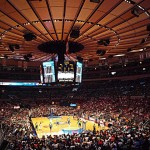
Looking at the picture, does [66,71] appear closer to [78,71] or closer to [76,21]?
[78,71]

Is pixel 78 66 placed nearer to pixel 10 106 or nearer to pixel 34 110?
pixel 34 110

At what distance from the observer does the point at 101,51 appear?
12414mm

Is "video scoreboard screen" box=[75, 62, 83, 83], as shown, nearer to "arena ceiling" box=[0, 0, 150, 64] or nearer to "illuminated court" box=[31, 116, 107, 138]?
"arena ceiling" box=[0, 0, 150, 64]

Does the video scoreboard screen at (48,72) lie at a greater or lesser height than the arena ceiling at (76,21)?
lesser

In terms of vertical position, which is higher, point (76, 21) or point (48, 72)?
point (76, 21)

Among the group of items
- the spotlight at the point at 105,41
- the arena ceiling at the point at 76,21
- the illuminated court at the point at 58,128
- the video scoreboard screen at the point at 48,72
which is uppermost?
the arena ceiling at the point at 76,21

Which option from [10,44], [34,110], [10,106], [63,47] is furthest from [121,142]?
[10,106]

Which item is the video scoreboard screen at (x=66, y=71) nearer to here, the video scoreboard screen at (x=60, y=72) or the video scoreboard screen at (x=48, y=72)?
the video scoreboard screen at (x=60, y=72)

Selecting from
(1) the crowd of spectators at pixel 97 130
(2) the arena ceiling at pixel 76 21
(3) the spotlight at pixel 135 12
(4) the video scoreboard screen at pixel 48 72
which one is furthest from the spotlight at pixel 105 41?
(1) the crowd of spectators at pixel 97 130

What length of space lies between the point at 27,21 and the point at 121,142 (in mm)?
9291

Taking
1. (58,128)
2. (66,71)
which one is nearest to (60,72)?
(66,71)

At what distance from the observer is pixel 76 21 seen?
774 centimetres

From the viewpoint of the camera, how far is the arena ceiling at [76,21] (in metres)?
6.32

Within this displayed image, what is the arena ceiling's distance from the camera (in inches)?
249
